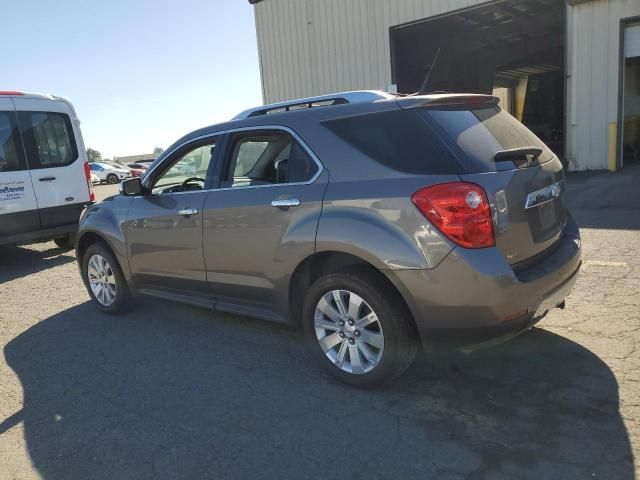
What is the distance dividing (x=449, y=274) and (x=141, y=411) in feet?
6.71

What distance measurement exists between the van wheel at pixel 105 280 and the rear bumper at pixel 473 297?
10.1ft

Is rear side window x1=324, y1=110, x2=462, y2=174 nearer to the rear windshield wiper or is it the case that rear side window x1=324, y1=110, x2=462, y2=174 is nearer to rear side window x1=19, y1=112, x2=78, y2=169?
the rear windshield wiper

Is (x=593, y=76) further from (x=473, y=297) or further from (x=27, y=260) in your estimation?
(x=27, y=260)

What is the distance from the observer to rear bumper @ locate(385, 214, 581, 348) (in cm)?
281

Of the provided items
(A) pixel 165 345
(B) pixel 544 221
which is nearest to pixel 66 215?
(A) pixel 165 345

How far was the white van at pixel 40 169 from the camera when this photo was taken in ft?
24.2

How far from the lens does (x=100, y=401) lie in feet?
11.3

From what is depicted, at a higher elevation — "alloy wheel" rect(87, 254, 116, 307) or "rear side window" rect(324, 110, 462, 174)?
"rear side window" rect(324, 110, 462, 174)

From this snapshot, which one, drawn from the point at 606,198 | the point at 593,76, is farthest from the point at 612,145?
the point at 606,198

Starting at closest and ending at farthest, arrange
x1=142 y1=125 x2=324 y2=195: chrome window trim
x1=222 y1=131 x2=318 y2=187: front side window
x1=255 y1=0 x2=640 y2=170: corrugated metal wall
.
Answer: x1=142 y1=125 x2=324 y2=195: chrome window trim, x1=222 y1=131 x2=318 y2=187: front side window, x1=255 y1=0 x2=640 y2=170: corrugated metal wall

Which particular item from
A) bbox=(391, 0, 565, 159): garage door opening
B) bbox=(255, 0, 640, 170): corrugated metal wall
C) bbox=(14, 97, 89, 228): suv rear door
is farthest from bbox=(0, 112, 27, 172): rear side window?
bbox=(391, 0, 565, 159): garage door opening

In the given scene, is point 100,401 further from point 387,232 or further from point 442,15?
point 442,15

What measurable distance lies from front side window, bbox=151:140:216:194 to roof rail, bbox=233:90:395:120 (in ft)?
1.28

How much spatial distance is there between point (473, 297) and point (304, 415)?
1187 mm
